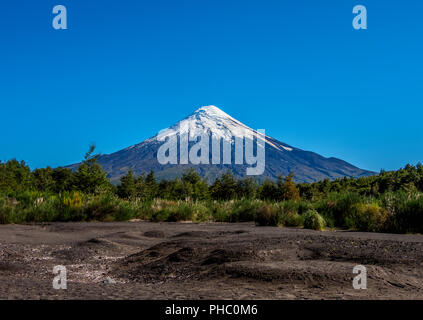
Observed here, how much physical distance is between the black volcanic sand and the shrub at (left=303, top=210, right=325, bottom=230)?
521 cm

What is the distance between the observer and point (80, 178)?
95.3 ft

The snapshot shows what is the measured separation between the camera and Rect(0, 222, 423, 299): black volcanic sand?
3.86 meters

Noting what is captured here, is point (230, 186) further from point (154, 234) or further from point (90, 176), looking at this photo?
point (154, 234)

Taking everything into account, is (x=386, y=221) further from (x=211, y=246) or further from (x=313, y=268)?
(x=313, y=268)

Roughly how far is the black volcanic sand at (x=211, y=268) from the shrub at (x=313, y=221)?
521cm

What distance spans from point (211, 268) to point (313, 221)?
26.3 ft

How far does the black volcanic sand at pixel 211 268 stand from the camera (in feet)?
12.6

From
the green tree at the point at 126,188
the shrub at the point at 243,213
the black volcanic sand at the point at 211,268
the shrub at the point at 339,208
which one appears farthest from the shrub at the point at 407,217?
the green tree at the point at 126,188

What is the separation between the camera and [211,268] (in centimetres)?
514

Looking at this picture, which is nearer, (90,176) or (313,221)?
(313,221)

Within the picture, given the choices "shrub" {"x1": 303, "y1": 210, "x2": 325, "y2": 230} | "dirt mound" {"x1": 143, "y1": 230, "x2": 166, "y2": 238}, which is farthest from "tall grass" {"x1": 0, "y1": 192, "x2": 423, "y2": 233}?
"dirt mound" {"x1": 143, "y1": 230, "x2": 166, "y2": 238}

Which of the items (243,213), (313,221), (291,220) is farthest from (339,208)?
(243,213)
